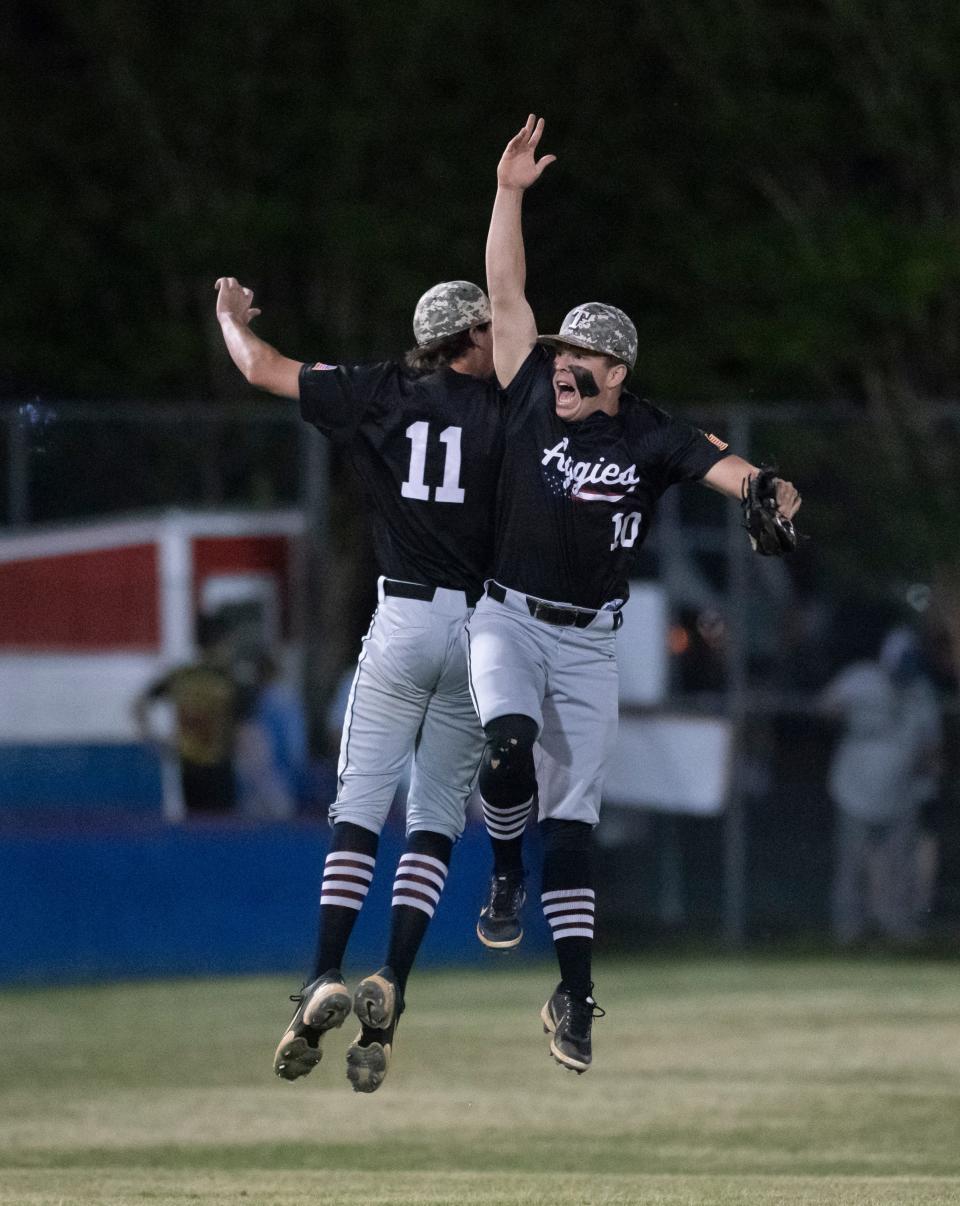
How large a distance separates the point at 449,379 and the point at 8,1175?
12.4 ft

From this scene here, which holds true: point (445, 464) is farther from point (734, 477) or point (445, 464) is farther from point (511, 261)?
point (734, 477)

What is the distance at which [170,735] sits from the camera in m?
14.7

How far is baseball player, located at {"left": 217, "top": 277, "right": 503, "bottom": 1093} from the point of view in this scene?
25.8ft

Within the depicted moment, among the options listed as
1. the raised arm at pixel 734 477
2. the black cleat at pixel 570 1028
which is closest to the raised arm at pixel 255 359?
the raised arm at pixel 734 477

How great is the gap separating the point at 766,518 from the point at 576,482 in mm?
671

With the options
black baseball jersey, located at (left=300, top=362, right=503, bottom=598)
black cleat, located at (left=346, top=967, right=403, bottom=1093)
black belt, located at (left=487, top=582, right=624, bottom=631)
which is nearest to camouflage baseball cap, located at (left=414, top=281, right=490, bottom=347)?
black baseball jersey, located at (left=300, top=362, right=503, bottom=598)

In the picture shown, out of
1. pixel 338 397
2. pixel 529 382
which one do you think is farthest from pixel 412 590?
pixel 529 382

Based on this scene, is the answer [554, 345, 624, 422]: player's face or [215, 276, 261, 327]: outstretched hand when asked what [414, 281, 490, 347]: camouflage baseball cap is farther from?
[215, 276, 261, 327]: outstretched hand

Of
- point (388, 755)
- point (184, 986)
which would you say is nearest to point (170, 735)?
point (184, 986)

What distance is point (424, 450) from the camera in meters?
7.86

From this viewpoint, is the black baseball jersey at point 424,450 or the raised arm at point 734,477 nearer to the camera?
the raised arm at point 734,477

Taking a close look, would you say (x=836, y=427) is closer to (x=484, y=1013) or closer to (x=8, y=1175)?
(x=484, y=1013)

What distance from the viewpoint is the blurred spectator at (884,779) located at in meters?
14.8

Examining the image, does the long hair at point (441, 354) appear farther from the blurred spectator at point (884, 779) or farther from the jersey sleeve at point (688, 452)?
the blurred spectator at point (884, 779)
